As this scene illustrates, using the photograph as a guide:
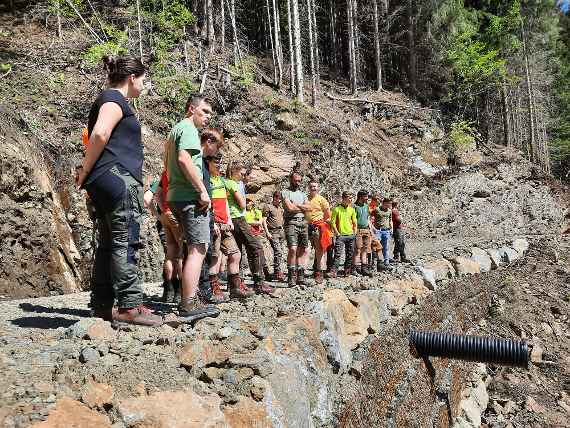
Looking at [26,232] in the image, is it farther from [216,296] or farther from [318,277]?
[318,277]

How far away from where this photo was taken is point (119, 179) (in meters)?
3.52

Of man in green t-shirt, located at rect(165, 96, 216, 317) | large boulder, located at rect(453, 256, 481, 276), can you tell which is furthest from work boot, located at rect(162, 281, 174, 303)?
large boulder, located at rect(453, 256, 481, 276)

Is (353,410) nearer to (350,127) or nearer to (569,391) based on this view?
(569,391)

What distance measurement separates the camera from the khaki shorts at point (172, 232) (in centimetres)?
526

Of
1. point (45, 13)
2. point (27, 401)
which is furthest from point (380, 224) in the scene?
point (45, 13)

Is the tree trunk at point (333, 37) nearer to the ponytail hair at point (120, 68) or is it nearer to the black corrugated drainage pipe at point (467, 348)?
the black corrugated drainage pipe at point (467, 348)

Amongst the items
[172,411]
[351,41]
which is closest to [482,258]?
[172,411]

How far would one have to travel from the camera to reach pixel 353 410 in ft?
14.5

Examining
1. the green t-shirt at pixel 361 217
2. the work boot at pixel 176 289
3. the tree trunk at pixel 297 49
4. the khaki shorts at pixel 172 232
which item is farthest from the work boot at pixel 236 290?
the tree trunk at pixel 297 49

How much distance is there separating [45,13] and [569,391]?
821 inches

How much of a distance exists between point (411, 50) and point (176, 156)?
2902cm

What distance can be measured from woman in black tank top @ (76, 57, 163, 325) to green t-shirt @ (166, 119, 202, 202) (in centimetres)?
→ 39

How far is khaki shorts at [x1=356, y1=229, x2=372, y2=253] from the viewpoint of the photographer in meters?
9.10

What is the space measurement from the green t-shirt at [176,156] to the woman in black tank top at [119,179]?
0.39 metres
